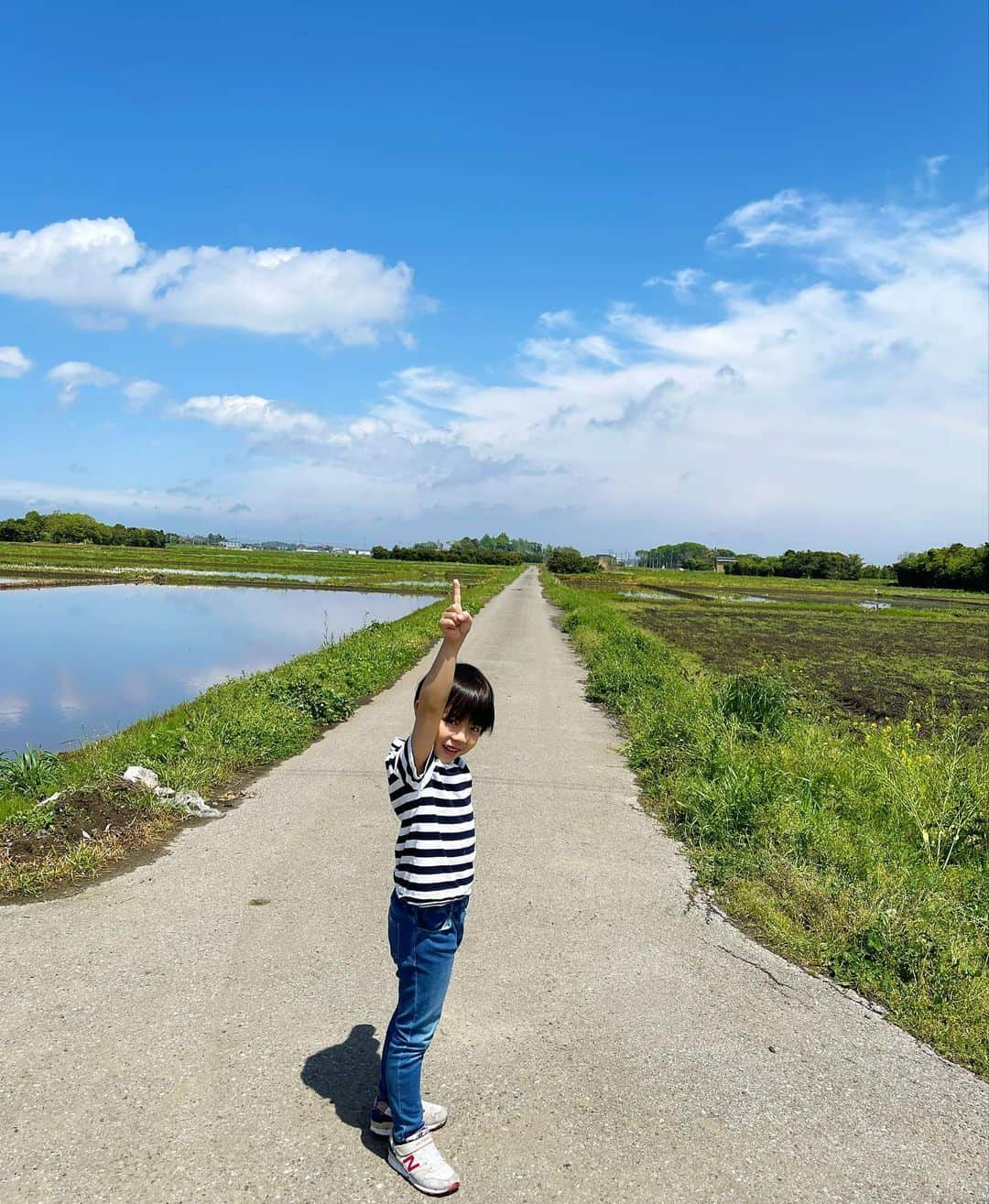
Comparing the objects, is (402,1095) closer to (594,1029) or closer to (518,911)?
(594,1029)

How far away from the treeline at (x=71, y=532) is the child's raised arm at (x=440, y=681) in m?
117

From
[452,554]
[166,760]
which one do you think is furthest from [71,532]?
[166,760]

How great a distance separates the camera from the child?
8.56 ft

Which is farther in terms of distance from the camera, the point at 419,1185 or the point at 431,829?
the point at 431,829

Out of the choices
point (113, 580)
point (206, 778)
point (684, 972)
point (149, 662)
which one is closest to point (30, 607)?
point (149, 662)

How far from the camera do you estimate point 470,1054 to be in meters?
3.27

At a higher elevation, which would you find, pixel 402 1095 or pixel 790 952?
pixel 402 1095

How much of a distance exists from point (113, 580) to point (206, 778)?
131ft

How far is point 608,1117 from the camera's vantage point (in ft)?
9.57

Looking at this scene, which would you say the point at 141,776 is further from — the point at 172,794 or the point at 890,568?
the point at 890,568

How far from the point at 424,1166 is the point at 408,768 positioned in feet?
4.03

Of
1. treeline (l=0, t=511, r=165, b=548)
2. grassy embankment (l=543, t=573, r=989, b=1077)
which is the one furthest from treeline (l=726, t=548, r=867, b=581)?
grassy embankment (l=543, t=573, r=989, b=1077)

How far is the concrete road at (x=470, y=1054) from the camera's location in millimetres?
2623

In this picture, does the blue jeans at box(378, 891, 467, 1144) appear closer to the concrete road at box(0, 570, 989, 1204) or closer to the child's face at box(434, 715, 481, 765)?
the concrete road at box(0, 570, 989, 1204)
